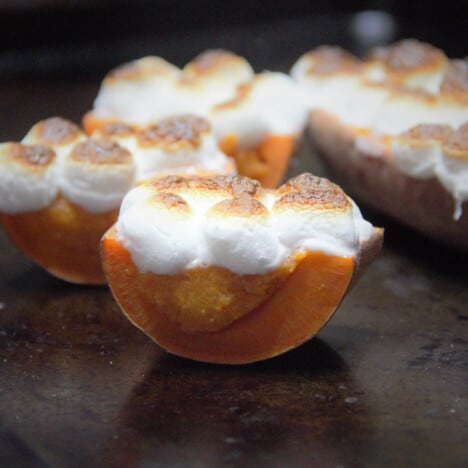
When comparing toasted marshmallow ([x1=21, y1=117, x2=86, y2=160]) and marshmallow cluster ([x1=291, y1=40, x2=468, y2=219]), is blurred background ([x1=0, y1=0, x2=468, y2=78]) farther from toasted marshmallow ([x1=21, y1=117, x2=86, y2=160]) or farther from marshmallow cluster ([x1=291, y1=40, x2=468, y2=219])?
toasted marshmallow ([x1=21, y1=117, x2=86, y2=160])

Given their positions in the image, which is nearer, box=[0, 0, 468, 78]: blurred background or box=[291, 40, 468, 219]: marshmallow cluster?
box=[291, 40, 468, 219]: marshmallow cluster

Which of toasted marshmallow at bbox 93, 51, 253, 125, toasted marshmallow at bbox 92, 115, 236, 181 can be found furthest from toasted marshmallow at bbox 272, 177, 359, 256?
toasted marshmallow at bbox 93, 51, 253, 125

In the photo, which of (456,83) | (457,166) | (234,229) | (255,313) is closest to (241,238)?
(234,229)

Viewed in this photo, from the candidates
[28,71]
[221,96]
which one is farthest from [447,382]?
[28,71]

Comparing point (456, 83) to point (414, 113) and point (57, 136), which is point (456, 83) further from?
point (57, 136)

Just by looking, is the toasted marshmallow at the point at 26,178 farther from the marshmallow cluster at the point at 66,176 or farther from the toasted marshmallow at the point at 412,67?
the toasted marshmallow at the point at 412,67

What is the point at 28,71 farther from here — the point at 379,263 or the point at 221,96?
the point at 379,263
